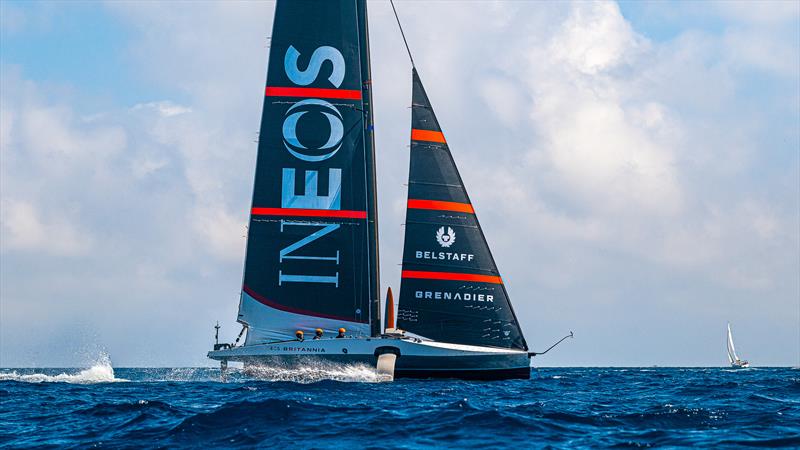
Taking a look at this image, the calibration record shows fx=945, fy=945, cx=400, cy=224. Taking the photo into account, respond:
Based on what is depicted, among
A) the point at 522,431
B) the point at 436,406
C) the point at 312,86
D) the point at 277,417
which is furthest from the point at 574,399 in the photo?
the point at 312,86

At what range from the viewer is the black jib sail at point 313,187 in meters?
36.5

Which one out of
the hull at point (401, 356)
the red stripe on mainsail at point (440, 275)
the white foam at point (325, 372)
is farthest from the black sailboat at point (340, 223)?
the white foam at point (325, 372)

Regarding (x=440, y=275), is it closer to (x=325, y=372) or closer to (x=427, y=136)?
(x=427, y=136)

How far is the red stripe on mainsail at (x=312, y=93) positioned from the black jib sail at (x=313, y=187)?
39 mm

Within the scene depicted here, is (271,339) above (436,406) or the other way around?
above

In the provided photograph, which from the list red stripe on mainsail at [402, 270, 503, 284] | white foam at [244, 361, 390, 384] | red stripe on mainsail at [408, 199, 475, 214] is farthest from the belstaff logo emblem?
A: white foam at [244, 361, 390, 384]

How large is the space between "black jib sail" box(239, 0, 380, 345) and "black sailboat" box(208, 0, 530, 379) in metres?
0.04

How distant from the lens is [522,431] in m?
19.3

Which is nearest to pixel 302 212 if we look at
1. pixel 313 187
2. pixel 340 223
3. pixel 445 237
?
pixel 313 187

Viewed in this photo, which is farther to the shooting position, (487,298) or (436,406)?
(487,298)

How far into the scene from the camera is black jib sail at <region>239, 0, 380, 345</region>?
120 feet

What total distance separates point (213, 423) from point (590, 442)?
25.2 ft

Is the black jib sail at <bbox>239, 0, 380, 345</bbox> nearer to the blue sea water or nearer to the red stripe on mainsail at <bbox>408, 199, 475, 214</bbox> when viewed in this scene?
the red stripe on mainsail at <bbox>408, 199, 475, 214</bbox>

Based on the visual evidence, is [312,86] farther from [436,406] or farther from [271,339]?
[436,406]
